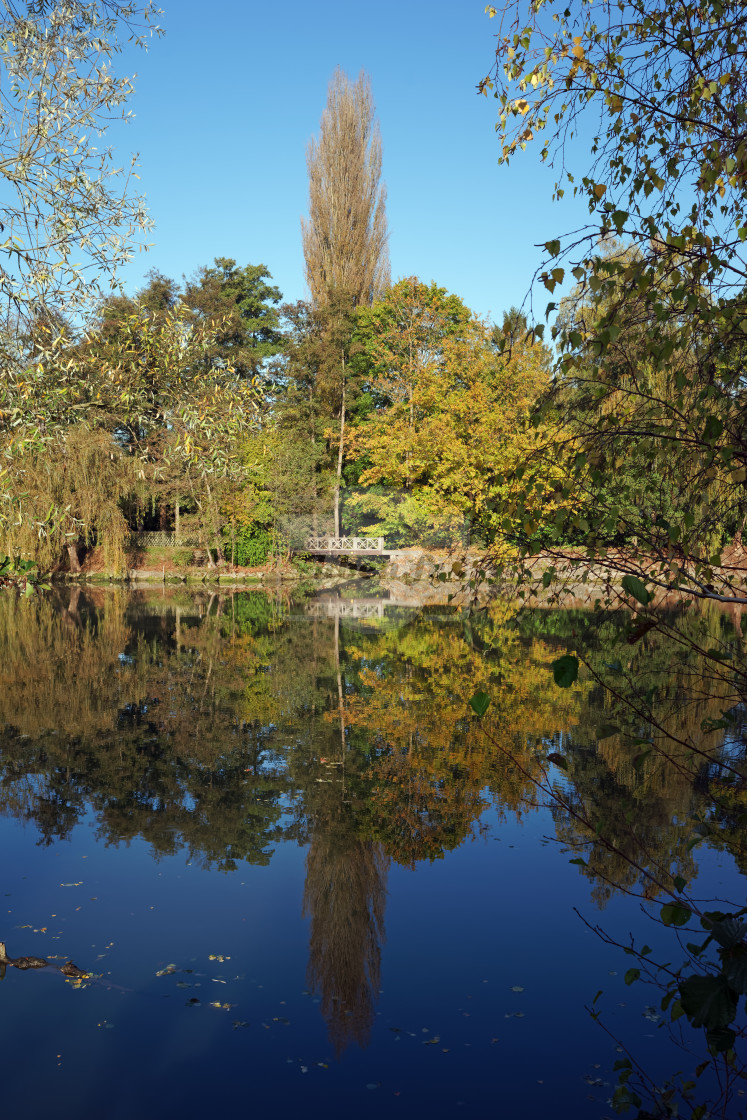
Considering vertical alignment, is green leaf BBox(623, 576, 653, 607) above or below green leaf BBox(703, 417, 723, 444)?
below

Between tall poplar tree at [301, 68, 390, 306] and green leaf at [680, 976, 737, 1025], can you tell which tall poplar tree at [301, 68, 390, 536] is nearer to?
tall poplar tree at [301, 68, 390, 306]

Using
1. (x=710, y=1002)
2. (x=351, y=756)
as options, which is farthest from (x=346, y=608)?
(x=710, y=1002)

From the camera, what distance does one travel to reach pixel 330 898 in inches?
238

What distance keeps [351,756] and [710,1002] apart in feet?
22.9

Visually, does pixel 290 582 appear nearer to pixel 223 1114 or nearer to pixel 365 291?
pixel 365 291

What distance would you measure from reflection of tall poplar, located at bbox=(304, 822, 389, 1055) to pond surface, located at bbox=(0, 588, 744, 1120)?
0.02 m

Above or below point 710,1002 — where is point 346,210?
above

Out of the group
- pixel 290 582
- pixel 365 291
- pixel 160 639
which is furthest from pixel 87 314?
pixel 365 291

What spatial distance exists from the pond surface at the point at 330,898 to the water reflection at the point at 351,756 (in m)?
0.04

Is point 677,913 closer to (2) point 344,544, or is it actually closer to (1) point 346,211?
(2) point 344,544

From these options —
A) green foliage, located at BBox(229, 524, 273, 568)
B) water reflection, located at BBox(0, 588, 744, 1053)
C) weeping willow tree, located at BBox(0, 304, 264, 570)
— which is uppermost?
weeping willow tree, located at BBox(0, 304, 264, 570)

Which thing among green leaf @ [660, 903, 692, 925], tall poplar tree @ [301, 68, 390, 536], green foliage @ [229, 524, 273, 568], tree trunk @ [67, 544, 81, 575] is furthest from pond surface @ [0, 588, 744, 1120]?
tall poplar tree @ [301, 68, 390, 536]

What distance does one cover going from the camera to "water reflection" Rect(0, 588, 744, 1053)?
6.15 meters

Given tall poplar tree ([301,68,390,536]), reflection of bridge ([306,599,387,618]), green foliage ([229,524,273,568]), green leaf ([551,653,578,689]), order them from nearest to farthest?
green leaf ([551,653,578,689]), reflection of bridge ([306,599,387,618]), green foliage ([229,524,273,568]), tall poplar tree ([301,68,390,536])
